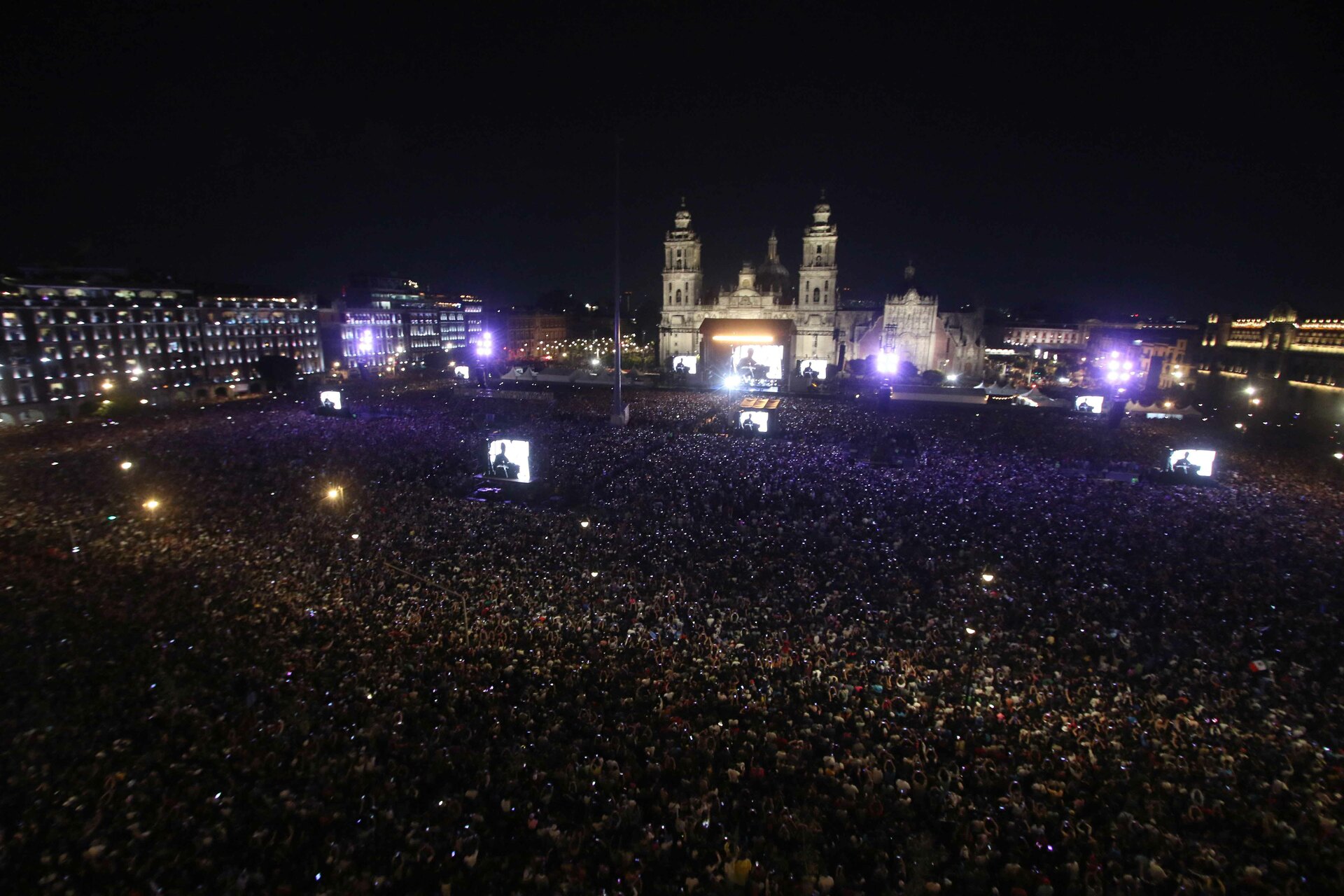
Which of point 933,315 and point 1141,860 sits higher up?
point 933,315

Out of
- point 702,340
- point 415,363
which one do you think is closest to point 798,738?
point 702,340

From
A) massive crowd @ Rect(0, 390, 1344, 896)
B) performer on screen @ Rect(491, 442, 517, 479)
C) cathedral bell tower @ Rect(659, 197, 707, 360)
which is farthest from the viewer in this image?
cathedral bell tower @ Rect(659, 197, 707, 360)

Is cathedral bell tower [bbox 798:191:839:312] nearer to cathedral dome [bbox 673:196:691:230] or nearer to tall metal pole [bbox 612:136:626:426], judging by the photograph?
cathedral dome [bbox 673:196:691:230]

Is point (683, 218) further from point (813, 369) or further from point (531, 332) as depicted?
point (531, 332)

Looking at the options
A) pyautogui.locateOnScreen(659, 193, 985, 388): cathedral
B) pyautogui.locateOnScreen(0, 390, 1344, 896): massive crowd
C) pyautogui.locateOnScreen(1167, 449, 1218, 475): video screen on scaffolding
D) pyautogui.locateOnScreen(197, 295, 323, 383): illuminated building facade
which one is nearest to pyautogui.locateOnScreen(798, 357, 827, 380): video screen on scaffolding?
pyautogui.locateOnScreen(659, 193, 985, 388): cathedral

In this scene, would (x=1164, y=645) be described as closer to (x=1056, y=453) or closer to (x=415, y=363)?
(x=1056, y=453)

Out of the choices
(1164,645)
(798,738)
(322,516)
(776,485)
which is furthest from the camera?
(776,485)

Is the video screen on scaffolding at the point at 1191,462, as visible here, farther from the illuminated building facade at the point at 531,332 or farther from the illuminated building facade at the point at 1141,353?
the illuminated building facade at the point at 531,332
